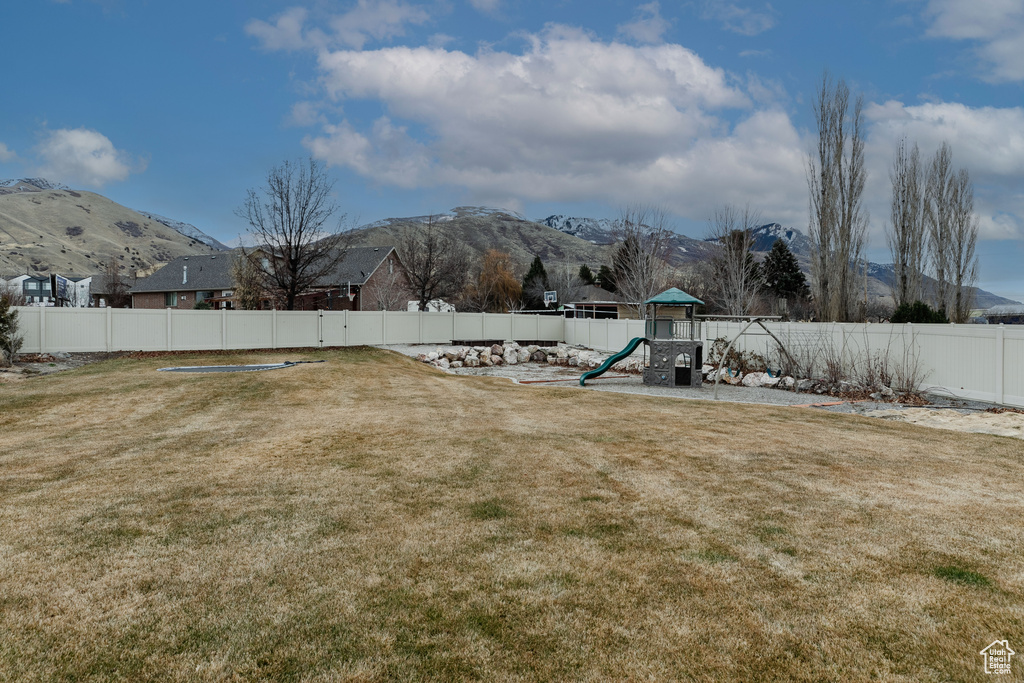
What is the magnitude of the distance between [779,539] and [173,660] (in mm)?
3558

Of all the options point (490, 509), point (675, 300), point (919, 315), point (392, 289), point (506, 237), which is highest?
point (506, 237)

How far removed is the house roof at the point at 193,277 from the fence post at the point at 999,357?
47904mm

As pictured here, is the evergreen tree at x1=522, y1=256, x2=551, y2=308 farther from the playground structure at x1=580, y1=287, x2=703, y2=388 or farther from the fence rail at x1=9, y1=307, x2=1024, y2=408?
the playground structure at x1=580, y1=287, x2=703, y2=388

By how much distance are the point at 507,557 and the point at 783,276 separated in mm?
53769

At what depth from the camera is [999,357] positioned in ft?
38.6

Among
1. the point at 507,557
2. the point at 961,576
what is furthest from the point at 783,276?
the point at 507,557

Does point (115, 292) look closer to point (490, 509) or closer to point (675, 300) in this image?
point (675, 300)

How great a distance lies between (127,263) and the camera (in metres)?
119

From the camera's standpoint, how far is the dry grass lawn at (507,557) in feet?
8.61

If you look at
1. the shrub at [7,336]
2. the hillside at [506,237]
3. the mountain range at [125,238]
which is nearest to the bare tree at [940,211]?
the shrub at [7,336]

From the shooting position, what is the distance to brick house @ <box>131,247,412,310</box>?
4328cm

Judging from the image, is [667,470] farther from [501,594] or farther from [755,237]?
[755,237]

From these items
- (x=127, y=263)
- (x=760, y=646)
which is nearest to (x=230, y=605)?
(x=760, y=646)

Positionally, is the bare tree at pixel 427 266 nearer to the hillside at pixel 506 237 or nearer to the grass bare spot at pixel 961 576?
the grass bare spot at pixel 961 576
